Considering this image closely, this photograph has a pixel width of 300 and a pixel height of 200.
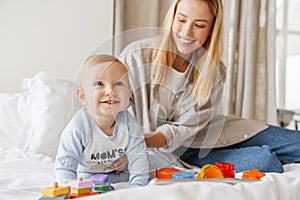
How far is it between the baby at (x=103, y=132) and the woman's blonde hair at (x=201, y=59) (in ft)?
0.32

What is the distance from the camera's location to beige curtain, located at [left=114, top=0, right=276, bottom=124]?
2.53 metres

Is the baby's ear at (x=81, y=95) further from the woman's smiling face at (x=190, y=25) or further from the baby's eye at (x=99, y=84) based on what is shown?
the woman's smiling face at (x=190, y=25)

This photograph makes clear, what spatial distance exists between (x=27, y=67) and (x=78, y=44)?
24 cm

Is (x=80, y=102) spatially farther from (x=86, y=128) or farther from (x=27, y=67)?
(x=27, y=67)

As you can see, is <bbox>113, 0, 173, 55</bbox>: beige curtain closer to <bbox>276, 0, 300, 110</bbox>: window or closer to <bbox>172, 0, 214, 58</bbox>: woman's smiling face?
<bbox>276, 0, 300, 110</bbox>: window

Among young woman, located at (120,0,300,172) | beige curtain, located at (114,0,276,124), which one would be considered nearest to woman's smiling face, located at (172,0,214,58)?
young woman, located at (120,0,300,172)

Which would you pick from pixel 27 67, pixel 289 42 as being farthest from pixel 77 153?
pixel 289 42

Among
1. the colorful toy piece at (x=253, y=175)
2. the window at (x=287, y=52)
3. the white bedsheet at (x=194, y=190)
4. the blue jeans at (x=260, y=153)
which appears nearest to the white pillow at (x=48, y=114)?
the white bedsheet at (x=194, y=190)

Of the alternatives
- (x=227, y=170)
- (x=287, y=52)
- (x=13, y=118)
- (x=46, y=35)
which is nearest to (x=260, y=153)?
(x=227, y=170)

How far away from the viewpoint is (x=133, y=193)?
699 millimetres

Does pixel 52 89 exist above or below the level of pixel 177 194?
above

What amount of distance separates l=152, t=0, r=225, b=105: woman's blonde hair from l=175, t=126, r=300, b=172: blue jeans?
0.48 feet

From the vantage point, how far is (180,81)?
38.2 inches

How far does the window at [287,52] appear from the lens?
8.85ft
